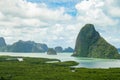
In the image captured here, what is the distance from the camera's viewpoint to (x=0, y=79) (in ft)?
286

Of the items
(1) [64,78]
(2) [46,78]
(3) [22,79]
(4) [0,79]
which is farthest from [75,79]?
(4) [0,79]

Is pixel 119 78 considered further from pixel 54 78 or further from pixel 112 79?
pixel 54 78

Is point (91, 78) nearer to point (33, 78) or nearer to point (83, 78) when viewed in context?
point (83, 78)

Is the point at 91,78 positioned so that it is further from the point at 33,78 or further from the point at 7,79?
the point at 7,79

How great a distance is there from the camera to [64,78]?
9081cm

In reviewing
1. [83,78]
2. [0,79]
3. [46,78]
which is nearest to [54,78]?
[46,78]

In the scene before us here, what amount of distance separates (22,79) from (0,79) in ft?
21.6

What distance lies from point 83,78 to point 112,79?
8.98 meters

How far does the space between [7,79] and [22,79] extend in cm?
459

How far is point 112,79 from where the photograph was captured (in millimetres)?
91312

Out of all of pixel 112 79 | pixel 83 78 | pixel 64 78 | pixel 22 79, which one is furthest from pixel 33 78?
pixel 112 79

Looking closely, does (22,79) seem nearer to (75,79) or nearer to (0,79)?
(0,79)

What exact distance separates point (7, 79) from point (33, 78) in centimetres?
792

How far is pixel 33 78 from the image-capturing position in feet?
298
